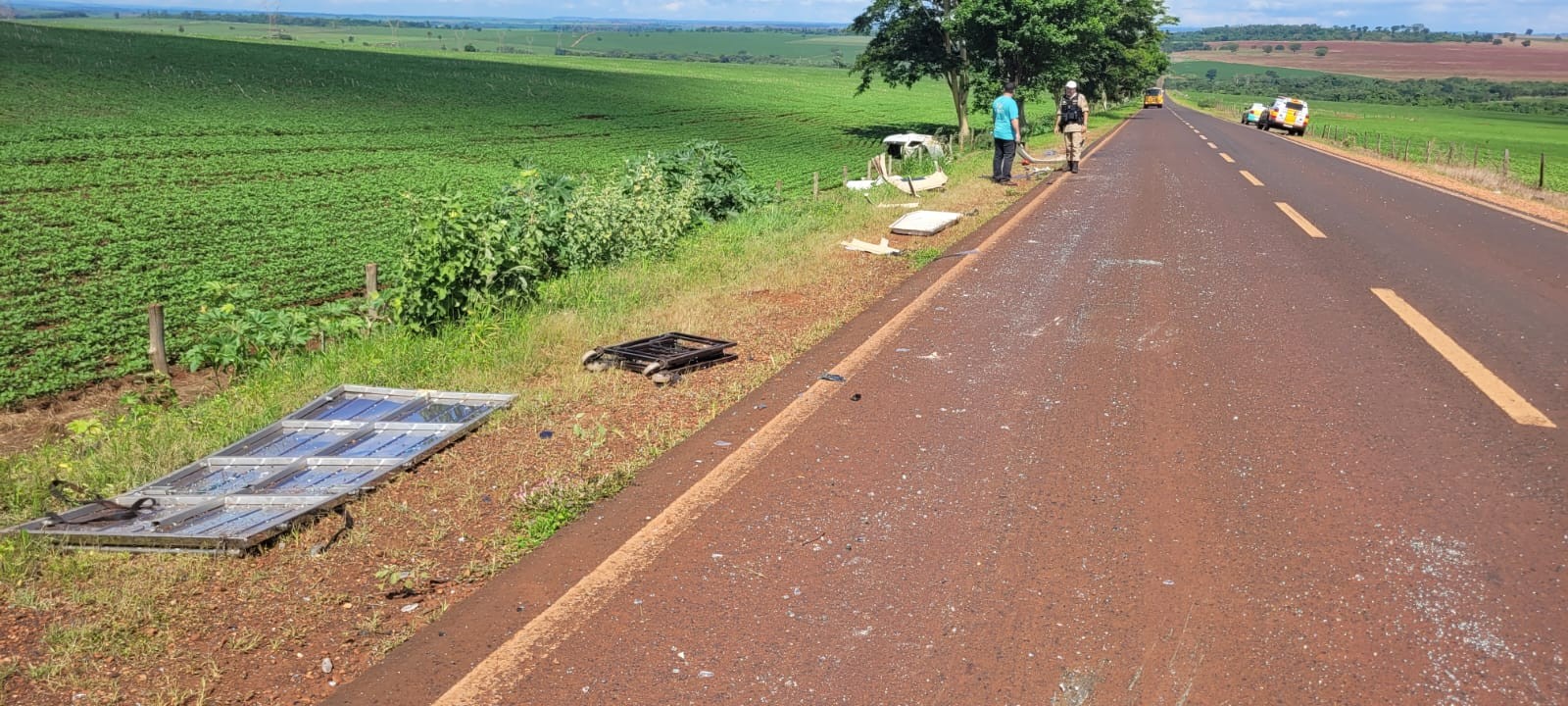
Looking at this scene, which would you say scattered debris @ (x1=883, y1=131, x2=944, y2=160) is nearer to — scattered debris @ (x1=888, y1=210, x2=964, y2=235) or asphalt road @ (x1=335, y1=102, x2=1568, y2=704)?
scattered debris @ (x1=888, y1=210, x2=964, y2=235)

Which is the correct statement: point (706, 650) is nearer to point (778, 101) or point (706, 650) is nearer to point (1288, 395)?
point (1288, 395)

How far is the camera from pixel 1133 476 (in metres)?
4.97

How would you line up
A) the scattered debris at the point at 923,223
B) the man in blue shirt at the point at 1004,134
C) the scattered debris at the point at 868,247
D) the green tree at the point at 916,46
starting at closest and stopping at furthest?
the scattered debris at the point at 868,247, the scattered debris at the point at 923,223, the man in blue shirt at the point at 1004,134, the green tree at the point at 916,46

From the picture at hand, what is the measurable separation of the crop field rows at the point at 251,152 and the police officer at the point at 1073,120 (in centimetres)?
850

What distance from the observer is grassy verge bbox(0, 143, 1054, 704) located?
143 inches

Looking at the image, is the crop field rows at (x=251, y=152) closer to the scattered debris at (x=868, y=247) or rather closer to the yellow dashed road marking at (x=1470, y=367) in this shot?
the scattered debris at (x=868, y=247)

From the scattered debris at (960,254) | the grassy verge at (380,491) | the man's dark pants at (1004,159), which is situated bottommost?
the grassy verge at (380,491)

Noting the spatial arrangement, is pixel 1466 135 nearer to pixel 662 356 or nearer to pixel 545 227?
pixel 545 227

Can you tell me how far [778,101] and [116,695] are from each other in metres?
72.6

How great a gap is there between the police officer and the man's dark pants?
6.19 feet

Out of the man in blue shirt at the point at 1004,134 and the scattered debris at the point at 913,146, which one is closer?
the man in blue shirt at the point at 1004,134

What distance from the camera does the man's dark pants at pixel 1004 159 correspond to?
18.3 m

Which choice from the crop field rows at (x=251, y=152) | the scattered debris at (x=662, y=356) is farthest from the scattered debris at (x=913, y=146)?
the scattered debris at (x=662, y=356)

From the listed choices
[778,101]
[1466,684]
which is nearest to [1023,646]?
[1466,684]
